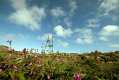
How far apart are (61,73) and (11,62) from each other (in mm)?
3496

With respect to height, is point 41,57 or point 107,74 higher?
point 41,57

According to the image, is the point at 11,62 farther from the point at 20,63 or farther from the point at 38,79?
the point at 38,79

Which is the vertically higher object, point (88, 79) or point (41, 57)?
point (41, 57)

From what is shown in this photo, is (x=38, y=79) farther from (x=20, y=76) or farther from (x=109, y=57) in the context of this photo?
(x=109, y=57)

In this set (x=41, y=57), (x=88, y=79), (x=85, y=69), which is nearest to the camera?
(x=88, y=79)

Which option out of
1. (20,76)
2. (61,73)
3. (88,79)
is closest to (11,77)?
(20,76)

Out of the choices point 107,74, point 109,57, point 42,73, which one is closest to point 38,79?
point 42,73

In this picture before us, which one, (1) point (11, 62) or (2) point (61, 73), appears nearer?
(2) point (61, 73)

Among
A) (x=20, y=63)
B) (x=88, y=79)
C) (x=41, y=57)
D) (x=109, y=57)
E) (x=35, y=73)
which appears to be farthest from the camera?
(x=109, y=57)

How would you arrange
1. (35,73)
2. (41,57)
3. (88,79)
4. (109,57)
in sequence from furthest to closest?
(109,57) → (41,57) → (35,73) → (88,79)

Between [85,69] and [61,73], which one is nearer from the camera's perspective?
[61,73]

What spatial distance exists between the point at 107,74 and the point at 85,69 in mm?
1493

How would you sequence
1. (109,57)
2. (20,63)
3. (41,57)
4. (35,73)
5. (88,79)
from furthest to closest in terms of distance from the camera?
(109,57) < (41,57) < (20,63) < (35,73) < (88,79)

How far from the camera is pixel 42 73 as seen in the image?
11.8 m
